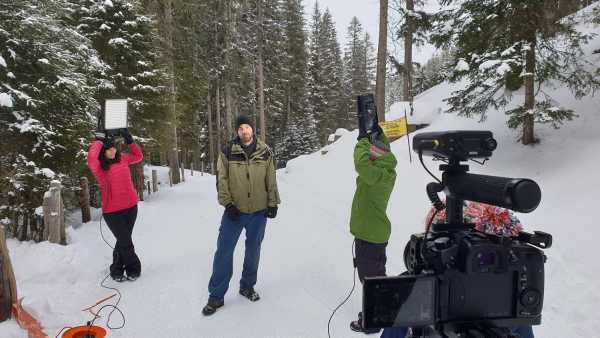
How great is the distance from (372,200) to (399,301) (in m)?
2.40

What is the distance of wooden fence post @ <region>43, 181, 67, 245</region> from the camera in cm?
600

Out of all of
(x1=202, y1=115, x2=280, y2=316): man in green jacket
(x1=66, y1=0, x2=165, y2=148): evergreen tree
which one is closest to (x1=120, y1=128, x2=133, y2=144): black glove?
(x1=202, y1=115, x2=280, y2=316): man in green jacket

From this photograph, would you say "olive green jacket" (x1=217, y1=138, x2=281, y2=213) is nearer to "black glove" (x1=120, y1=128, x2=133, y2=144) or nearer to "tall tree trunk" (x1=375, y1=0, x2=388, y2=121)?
"black glove" (x1=120, y1=128, x2=133, y2=144)

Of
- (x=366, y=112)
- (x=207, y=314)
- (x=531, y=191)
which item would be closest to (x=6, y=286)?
(x=207, y=314)

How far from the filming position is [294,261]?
595cm

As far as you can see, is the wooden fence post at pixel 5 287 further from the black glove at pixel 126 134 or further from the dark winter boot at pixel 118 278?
the black glove at pixel 126 134

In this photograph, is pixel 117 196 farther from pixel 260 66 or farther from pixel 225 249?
pixel 260 66

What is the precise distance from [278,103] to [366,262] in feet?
110

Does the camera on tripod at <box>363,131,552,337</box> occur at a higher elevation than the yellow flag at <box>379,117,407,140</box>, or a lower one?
lower

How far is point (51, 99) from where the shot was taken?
7656mm

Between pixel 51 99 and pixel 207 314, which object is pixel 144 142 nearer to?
pixel 51 99

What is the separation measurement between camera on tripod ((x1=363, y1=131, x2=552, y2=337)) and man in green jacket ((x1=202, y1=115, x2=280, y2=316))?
2978mm

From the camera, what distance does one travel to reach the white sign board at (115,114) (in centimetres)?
476

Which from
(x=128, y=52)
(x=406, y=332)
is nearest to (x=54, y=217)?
(x=406, y=332)
